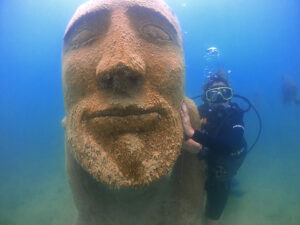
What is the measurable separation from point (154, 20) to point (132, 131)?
4.06 feet

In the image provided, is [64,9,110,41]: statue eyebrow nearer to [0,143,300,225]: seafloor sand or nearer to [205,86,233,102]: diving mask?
[205,86,233,102]: diving mask

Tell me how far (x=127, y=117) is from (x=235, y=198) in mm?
7395

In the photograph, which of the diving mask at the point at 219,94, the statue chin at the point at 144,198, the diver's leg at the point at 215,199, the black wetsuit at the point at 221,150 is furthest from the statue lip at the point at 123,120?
the diving mask at the point at 219,94

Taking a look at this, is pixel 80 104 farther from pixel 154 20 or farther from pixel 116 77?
pixel 154 20

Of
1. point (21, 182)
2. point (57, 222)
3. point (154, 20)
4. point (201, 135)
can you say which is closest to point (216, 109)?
point (201, 135)

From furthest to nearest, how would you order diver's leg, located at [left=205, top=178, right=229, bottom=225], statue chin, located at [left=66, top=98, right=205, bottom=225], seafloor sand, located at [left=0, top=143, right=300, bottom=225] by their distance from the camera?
seafloor sand, located at [left=0, top=143, right=300, bottom=225], diver's leg, located at [left=205, top=178, right=229, bottom=225], statue chin, located at [left=66, top=98, right=205, bottom=225]

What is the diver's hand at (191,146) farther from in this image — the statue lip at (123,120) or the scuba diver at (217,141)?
the statue lip at (123,120)

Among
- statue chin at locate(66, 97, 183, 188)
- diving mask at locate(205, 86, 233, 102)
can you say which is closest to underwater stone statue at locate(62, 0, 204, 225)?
statue chin at locate(66, 97, 183, 188)

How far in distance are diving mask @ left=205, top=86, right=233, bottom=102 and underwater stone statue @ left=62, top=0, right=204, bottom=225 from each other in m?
1.76

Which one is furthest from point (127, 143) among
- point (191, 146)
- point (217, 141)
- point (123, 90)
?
point (217, 141)

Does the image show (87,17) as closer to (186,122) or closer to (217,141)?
(186,122)

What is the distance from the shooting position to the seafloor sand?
22.6 feet

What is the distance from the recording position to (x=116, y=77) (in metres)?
1.59

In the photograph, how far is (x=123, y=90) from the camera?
5.40 feet
